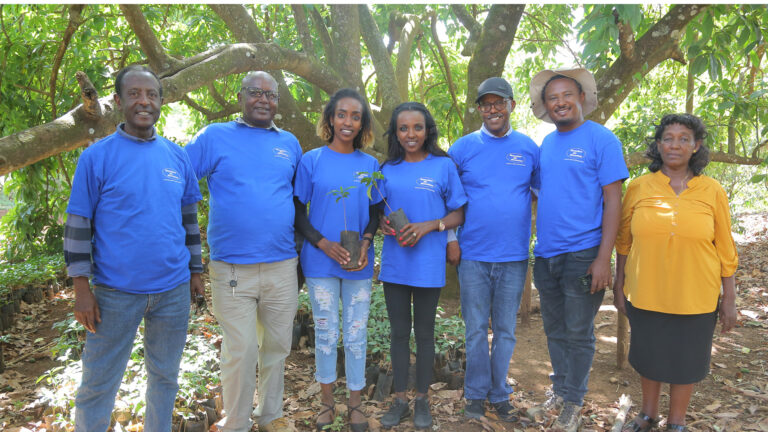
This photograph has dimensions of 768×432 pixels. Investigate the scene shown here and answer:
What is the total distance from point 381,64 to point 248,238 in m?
4.46

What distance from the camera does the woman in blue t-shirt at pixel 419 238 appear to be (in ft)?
10.1

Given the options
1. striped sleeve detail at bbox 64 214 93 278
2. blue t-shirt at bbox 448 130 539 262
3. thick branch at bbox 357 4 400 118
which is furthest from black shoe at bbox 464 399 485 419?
thick branch at bbox 357 4 400 118

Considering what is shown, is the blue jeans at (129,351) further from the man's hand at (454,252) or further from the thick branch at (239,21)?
the thick branch at (239,21)

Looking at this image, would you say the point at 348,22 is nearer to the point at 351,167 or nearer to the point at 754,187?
the point at 351,167

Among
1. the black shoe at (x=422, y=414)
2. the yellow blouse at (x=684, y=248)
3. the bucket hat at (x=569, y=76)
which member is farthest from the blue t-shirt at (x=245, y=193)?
the yellow blouse at (x=684, y=248)

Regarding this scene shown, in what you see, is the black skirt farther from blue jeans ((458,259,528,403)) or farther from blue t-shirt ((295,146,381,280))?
blue t-shirt ((295,146,381,280))

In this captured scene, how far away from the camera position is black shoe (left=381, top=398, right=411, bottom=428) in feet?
10.2

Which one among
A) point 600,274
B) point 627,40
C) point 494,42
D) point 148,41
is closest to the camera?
point 600,274

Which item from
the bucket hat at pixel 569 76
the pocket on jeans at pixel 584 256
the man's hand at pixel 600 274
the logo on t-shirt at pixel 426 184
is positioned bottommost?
the man's hand at pixel 600 274

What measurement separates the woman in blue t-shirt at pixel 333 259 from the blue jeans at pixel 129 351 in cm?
79

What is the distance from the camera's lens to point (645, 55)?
476 cm

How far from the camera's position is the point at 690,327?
2924 millimetres

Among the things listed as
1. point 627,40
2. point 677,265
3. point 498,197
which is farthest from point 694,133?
point 627,40

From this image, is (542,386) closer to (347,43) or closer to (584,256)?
(584,256)
